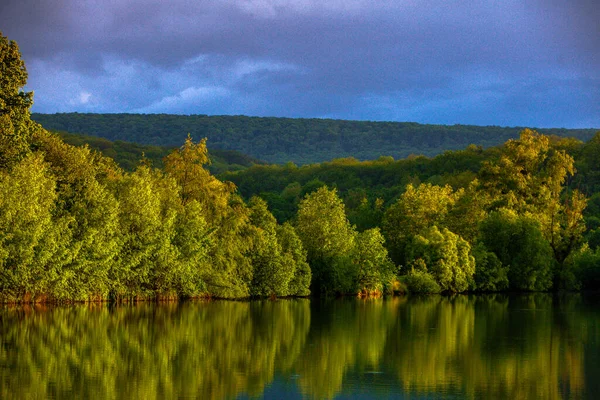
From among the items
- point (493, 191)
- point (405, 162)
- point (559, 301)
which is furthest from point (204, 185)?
point (405, 162)

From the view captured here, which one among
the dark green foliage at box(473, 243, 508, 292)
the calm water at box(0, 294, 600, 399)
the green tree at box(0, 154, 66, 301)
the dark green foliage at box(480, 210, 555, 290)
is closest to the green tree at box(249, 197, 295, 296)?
the calm water at box(0, 294, 600, 399)

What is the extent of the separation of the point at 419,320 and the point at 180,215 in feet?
54.9

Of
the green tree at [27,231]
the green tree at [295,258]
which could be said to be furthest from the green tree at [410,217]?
the green tree at [27,231]

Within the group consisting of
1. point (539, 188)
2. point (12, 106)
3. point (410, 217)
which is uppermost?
point (12, 106)

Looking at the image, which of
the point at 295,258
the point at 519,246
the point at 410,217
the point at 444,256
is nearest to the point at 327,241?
the point at 295,258

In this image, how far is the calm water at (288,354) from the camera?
20406 millimetres

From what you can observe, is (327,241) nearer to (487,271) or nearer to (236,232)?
(236,232)

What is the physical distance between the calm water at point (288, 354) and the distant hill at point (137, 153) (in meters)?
40.8

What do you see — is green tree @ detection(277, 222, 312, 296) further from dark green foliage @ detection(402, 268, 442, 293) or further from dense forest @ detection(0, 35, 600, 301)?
dark green foliage @ detection(402, 268, 442, 293)

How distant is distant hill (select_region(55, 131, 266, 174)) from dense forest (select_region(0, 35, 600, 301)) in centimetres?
2086

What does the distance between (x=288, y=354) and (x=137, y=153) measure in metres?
103

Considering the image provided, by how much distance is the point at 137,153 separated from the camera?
418 feet

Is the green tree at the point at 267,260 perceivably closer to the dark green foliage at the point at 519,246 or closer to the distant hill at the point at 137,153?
the distant hill at the point at 137,153

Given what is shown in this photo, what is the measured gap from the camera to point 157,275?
49.8 metres
